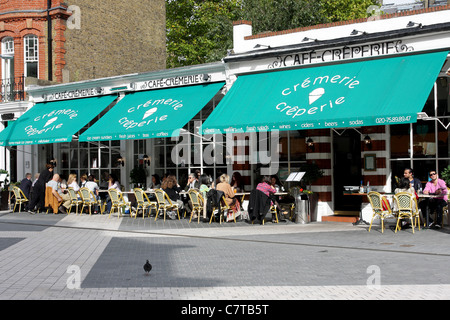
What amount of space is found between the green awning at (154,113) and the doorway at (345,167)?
4314mm

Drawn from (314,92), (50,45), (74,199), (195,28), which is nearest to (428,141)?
(314,92)

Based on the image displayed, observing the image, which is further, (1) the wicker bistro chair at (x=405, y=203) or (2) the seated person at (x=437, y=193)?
(2) the seated person at (x=437, y=193)

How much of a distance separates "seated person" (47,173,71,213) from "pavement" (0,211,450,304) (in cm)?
470

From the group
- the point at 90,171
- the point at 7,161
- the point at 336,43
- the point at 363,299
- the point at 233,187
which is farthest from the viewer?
the point at 7,161

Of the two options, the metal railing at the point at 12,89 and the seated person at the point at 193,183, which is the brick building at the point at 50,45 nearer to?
the metal railing at the point at 12,89

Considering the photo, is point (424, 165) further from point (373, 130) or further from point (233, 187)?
point (233, 187)

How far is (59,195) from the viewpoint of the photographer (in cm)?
2131

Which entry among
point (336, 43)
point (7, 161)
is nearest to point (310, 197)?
point (336, 43)

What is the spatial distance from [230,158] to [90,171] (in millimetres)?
7861

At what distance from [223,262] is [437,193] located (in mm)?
6815

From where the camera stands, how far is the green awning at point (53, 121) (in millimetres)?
21578

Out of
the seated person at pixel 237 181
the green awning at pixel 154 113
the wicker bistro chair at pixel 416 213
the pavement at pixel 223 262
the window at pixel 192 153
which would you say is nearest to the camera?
the pavement at pixel 223 262

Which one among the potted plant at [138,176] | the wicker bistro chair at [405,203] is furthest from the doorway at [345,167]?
the potted plant at [138,176]

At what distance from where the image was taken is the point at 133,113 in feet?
66.4
